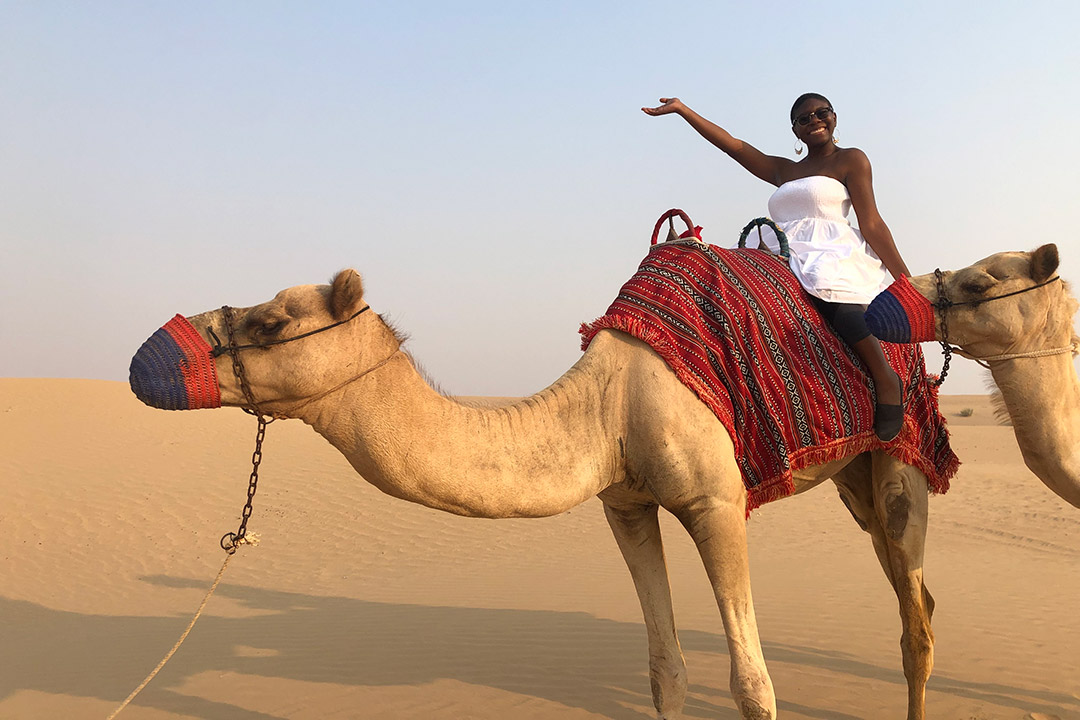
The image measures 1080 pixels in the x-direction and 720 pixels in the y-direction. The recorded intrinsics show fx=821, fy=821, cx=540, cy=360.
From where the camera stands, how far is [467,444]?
3.15 m

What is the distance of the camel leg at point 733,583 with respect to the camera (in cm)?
337

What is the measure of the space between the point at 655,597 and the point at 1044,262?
239cm

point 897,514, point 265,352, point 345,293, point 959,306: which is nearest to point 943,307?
point 959,306

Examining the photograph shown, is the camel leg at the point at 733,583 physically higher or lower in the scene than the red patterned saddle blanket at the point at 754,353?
lower

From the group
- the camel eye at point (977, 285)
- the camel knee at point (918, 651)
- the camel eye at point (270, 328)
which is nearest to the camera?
the camel eye at point (270, 328)

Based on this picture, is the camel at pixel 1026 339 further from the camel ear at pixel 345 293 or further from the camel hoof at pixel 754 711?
the camel ear at pixel 345 293

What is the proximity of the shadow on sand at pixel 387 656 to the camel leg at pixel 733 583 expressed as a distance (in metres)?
2.26

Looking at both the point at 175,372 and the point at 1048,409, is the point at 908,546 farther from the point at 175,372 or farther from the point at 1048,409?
the point at 175,372

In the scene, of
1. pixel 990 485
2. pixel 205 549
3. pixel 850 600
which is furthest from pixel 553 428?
pixel 990 485

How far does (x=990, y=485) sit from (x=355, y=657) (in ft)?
49.4

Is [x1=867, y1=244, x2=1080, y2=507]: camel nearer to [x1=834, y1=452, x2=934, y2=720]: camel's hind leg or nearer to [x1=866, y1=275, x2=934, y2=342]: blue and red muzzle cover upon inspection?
[x1=866, y1=275, x2=934, y2=342]: blue and red muzzle cover

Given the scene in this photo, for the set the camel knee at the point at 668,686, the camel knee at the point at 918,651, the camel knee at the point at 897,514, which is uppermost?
the camel knee at the point at 897,514

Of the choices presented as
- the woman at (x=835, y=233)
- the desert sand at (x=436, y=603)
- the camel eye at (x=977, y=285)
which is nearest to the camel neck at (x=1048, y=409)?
the camel eye at (x=977, y=285)

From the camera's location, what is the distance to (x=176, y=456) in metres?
19.4
